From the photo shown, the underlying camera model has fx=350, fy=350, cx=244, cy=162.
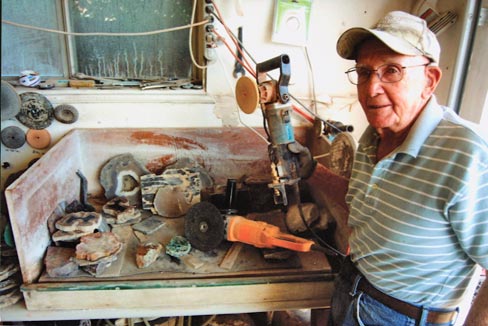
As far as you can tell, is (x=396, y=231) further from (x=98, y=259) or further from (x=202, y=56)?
(x=202, y=56)

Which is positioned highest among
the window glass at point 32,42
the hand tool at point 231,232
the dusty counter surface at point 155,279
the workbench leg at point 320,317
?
the window glass at point 32,42

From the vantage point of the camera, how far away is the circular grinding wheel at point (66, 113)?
1.64 metres

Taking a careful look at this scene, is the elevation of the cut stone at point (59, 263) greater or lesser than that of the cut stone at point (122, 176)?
lesser

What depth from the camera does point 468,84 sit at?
1.39 m

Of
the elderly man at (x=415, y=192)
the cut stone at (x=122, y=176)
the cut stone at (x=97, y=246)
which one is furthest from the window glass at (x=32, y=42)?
the elderly man at (x=415, y=192)

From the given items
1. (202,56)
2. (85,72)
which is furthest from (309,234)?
(85,72)

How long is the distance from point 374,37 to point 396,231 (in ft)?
1.50

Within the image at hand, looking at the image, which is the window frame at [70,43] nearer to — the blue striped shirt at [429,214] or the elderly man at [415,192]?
the elderly man at [415,192]

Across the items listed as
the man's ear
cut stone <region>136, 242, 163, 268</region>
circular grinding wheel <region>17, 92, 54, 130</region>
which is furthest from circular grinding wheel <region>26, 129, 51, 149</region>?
the man's ear

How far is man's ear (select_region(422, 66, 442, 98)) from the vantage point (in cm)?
79

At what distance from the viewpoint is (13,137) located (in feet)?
5.31

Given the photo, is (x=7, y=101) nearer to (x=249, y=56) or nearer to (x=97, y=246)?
(x=97, y=246)

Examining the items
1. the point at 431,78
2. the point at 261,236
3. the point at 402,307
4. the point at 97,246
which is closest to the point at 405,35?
the point at 431,78

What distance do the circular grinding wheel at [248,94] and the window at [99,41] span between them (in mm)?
751
